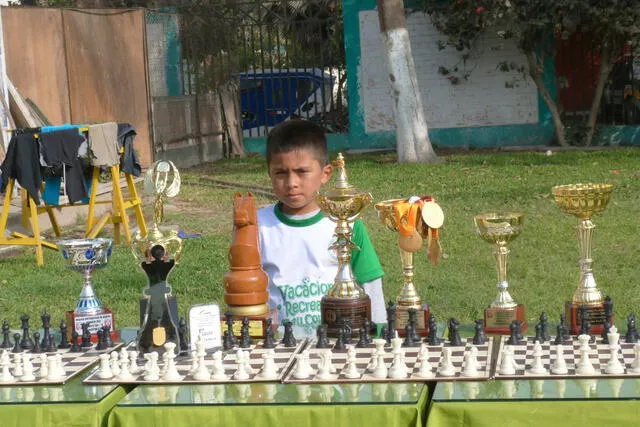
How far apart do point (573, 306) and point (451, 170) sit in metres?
11.2

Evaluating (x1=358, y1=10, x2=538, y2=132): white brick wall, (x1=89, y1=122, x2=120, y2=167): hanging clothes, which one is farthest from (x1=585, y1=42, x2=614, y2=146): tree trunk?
(x1=89, y1=122, x2=120, y2=167): hanging clothes

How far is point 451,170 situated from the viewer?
1461 centimetres

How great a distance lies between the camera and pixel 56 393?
2967mm

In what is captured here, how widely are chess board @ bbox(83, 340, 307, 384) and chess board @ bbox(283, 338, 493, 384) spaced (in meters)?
0.05

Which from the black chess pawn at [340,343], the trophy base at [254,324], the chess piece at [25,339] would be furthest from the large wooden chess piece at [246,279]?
the chess piece at [25,339]

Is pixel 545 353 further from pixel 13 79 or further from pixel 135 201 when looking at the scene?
pixel 13 79

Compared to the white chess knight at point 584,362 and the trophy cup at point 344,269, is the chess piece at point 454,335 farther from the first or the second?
the white chess knight at point 584,362

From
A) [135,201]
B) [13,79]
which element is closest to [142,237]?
[135,201]

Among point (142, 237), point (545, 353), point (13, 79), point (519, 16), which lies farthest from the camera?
point (519, 16)

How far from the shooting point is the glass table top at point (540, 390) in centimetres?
273

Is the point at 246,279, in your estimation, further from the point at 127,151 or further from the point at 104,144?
the point at 127,151

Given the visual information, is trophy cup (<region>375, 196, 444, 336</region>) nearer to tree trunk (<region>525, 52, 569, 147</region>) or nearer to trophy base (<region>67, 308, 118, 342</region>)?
trophy base (<region>67, 308, 118, 342</region>)

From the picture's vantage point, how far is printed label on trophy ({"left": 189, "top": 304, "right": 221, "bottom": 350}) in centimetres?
332

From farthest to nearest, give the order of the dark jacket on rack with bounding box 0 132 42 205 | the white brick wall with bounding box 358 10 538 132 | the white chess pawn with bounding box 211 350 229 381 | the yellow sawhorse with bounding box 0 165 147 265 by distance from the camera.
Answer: the white brick wall with bounding box 358 10 538 132
the yellow sawhorse with bounding box 0 165 147 265
the dark jacket on rack with bounding box 0 132 42 205
the white chess pawn with bounding box 211 350 229 381
